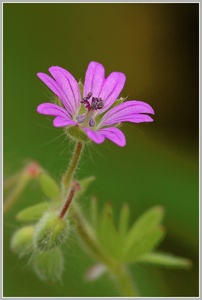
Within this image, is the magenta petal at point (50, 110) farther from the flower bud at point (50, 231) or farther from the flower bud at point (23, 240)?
the flower bud at point (23, 240)

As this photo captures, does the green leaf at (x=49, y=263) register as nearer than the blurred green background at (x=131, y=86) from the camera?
Yes

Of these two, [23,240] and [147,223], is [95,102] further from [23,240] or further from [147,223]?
[147,223]

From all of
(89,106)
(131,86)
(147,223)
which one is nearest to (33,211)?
(89,106)

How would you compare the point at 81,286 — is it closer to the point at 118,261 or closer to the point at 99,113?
the point at 118,261

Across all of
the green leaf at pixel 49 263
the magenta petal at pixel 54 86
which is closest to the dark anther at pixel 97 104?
the magenta petal at pixel 54 86

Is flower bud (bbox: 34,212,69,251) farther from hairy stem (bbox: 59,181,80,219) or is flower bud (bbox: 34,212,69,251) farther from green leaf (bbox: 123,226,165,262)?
green leaf (bbox: 123,226,165,262)

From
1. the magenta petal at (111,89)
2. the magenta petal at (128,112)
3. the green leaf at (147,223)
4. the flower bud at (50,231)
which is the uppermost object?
the magenta petal at (111,89)

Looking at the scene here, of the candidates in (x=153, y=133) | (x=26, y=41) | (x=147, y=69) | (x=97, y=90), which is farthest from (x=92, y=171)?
(x=97, y=90)
